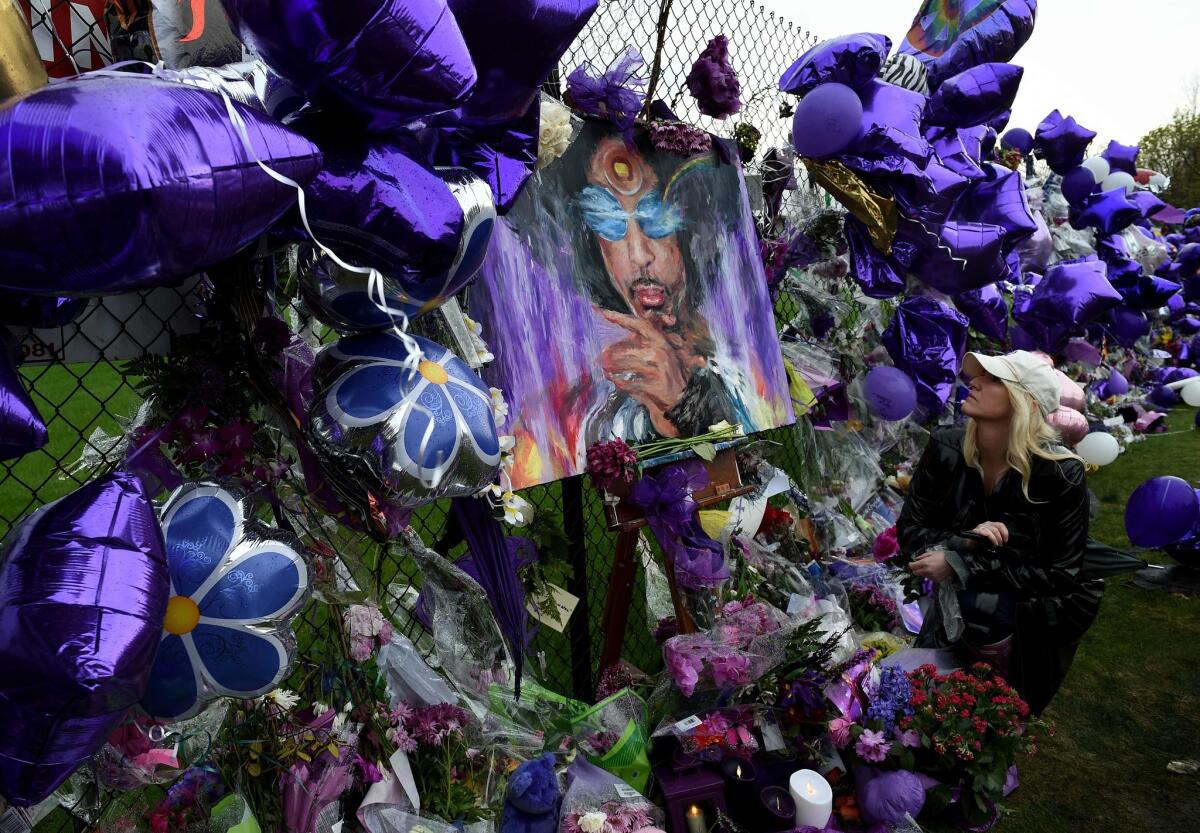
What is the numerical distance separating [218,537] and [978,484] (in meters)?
2.56

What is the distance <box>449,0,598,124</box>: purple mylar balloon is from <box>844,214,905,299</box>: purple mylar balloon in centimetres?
238

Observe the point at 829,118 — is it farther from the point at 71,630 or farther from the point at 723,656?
the point at 71,630

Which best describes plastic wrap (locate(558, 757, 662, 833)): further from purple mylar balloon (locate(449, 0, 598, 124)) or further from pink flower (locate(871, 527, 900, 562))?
pink flower (locate(871, 527, 900, 562))

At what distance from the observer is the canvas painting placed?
7.51ft

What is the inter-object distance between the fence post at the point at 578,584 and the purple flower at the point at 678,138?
1121 millimetres

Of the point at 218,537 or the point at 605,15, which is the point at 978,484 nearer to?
the point at 605,15

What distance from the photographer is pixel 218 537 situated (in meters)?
1.22

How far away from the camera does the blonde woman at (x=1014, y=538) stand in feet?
8.96

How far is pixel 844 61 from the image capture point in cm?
311

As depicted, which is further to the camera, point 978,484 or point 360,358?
point 978,484

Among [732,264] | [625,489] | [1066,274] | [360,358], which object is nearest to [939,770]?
[625,489]

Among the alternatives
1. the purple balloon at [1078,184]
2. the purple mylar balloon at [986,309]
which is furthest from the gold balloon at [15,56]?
the purple balloon at [1078,184]

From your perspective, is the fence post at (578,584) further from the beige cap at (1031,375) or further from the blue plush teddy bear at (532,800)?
the beige cap at (1031,375)

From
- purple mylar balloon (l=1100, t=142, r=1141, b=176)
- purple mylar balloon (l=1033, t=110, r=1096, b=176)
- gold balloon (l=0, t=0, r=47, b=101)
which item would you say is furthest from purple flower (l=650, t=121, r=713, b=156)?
purple mylar balloon (l=1100, t=142, r=1141, b=176)
